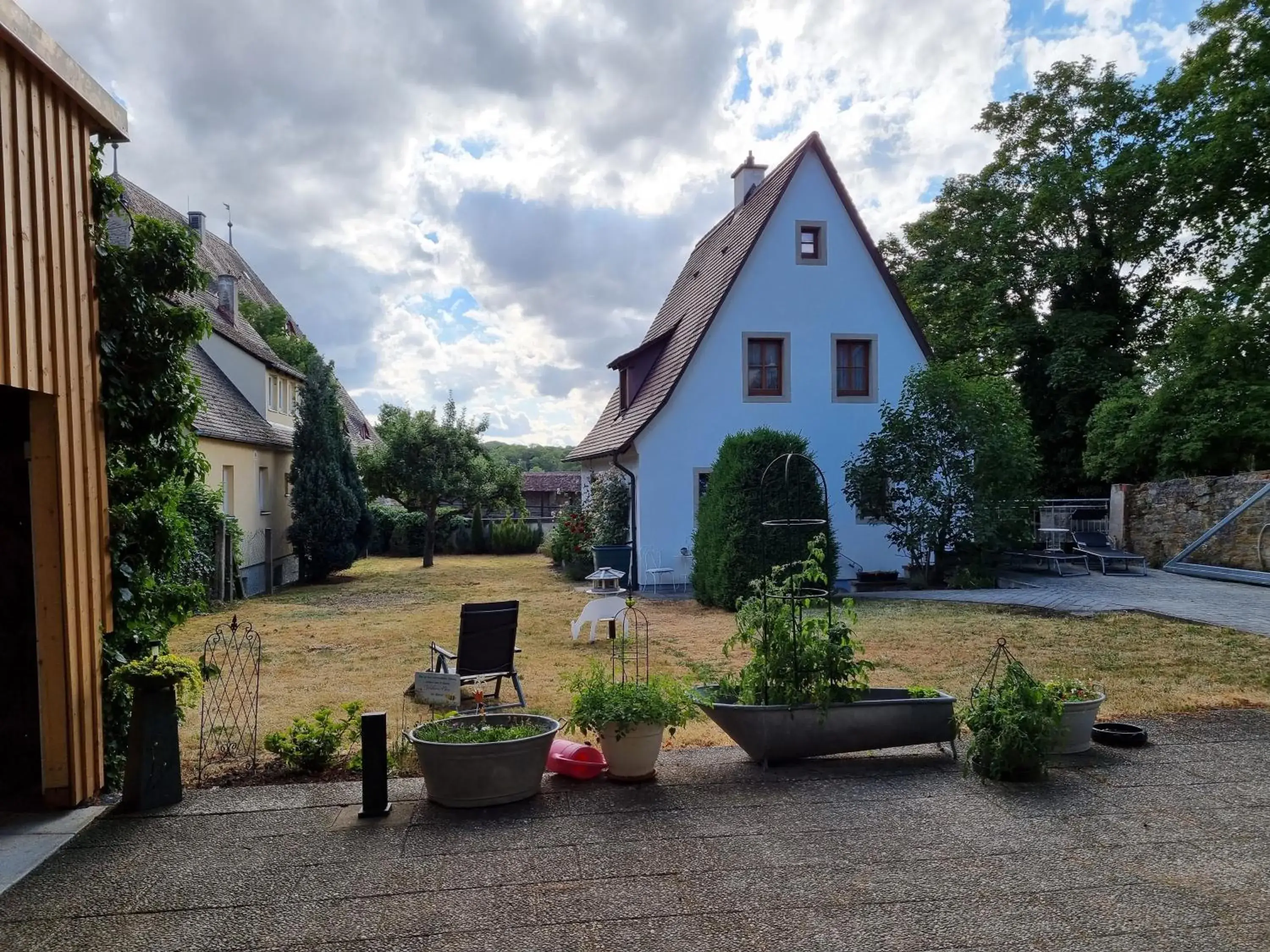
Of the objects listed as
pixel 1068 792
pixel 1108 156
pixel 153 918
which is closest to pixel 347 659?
pixel 153 918

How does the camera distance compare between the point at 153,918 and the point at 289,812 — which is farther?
the point at 289,812

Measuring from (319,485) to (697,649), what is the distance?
39.8 feet

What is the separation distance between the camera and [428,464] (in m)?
24.7

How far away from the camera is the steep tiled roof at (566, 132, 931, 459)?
1733 cm

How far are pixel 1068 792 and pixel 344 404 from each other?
31.0 metres

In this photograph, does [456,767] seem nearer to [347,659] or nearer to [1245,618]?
[347,659]

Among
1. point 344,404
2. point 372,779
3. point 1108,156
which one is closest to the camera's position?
point 372,779

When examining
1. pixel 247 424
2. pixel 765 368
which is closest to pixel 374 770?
pixel 765 368

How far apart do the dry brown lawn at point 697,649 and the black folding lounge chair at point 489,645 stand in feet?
1.27

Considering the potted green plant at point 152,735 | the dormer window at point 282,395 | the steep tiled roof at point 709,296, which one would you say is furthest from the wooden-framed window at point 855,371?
the potted green plant at point 152,735

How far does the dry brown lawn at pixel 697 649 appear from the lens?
780 centimetres

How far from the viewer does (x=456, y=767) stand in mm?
4816

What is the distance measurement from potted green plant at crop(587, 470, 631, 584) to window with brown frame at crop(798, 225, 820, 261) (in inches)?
228

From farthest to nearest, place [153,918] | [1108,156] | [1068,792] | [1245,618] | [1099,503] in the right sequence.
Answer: [1108,156] < [1099,503] < [1245,618] < [1068,792] < [153,918]
